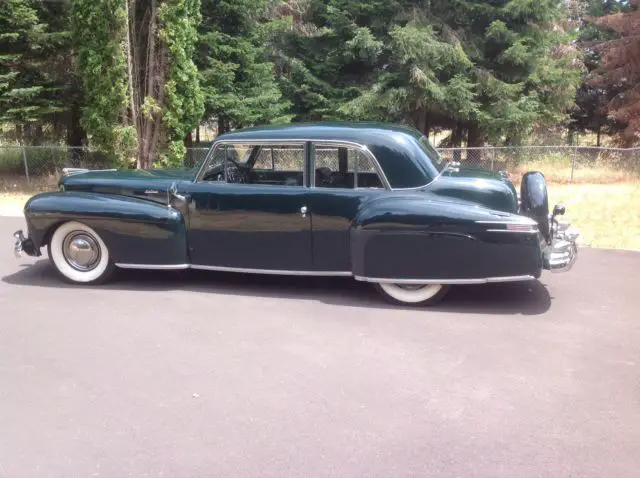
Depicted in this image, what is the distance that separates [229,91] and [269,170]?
1063cm

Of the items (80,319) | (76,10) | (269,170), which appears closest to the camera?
(80,319)

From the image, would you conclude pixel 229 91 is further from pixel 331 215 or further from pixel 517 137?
pixel 331 215

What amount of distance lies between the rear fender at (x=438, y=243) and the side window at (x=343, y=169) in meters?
0.35

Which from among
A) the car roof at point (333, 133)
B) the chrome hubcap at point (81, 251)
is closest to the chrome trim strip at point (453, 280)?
the car roof at point (333, 133)

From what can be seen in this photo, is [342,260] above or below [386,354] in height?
above

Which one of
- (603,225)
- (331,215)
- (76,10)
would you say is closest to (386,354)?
(331,215)

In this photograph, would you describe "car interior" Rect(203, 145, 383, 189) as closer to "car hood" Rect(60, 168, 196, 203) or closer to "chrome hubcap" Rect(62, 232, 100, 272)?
"car hood" Rect(60, 168, 196, 203)

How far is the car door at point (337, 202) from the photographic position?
5.49m

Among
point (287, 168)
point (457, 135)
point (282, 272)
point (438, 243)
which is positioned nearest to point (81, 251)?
point (282, 272)

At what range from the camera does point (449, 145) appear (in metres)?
21.0

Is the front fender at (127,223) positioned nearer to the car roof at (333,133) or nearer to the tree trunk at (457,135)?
the car roof at (333,133)

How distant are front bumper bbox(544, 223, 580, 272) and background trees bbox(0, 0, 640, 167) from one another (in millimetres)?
10160

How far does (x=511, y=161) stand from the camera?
1652 centimetres

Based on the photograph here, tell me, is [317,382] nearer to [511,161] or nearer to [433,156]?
[433,156]
